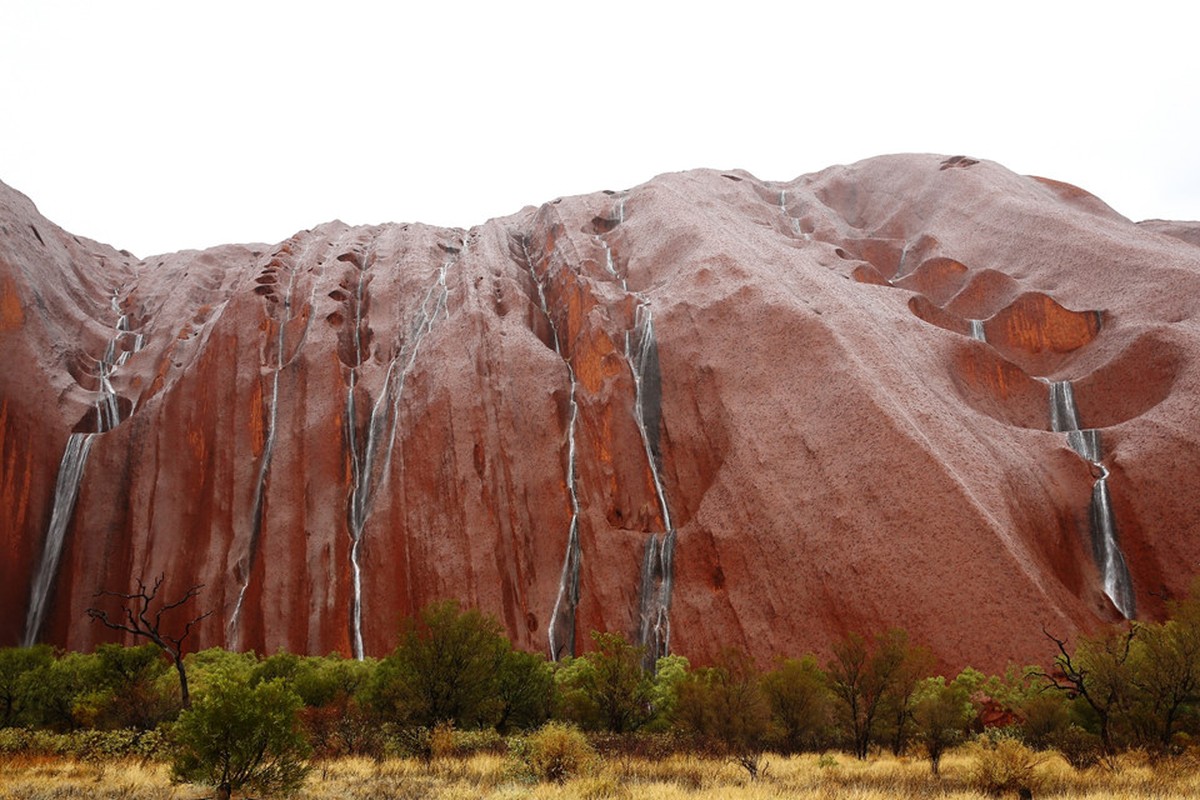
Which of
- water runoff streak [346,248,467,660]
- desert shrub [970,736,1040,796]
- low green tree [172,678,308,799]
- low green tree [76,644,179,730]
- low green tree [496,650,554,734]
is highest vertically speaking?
water runoff streak [346,248,467,660]

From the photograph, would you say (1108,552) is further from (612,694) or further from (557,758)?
(557,758)

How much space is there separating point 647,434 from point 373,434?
47.4ft

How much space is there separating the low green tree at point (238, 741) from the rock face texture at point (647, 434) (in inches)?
781

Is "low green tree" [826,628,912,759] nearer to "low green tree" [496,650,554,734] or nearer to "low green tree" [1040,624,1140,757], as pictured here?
"low green tree" [1040,624,1140,757]

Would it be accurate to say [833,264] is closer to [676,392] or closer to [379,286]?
[676,392]

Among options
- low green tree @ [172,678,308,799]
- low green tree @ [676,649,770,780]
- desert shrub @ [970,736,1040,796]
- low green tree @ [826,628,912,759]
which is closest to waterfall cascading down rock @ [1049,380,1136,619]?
low green tree @ [826,628,912,759]

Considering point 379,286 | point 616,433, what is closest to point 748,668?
point 616,433

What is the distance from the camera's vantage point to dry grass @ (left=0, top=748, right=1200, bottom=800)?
40.5ft

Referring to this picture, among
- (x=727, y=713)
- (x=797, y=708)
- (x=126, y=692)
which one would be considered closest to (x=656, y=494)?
(x=797, y=708)

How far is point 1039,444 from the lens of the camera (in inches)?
1303

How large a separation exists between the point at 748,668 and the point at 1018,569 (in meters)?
9.92

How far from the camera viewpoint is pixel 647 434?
37.8m

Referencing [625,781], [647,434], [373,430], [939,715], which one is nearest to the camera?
[625,781]

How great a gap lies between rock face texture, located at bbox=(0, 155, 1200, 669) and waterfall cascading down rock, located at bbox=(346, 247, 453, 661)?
18 centimetres
